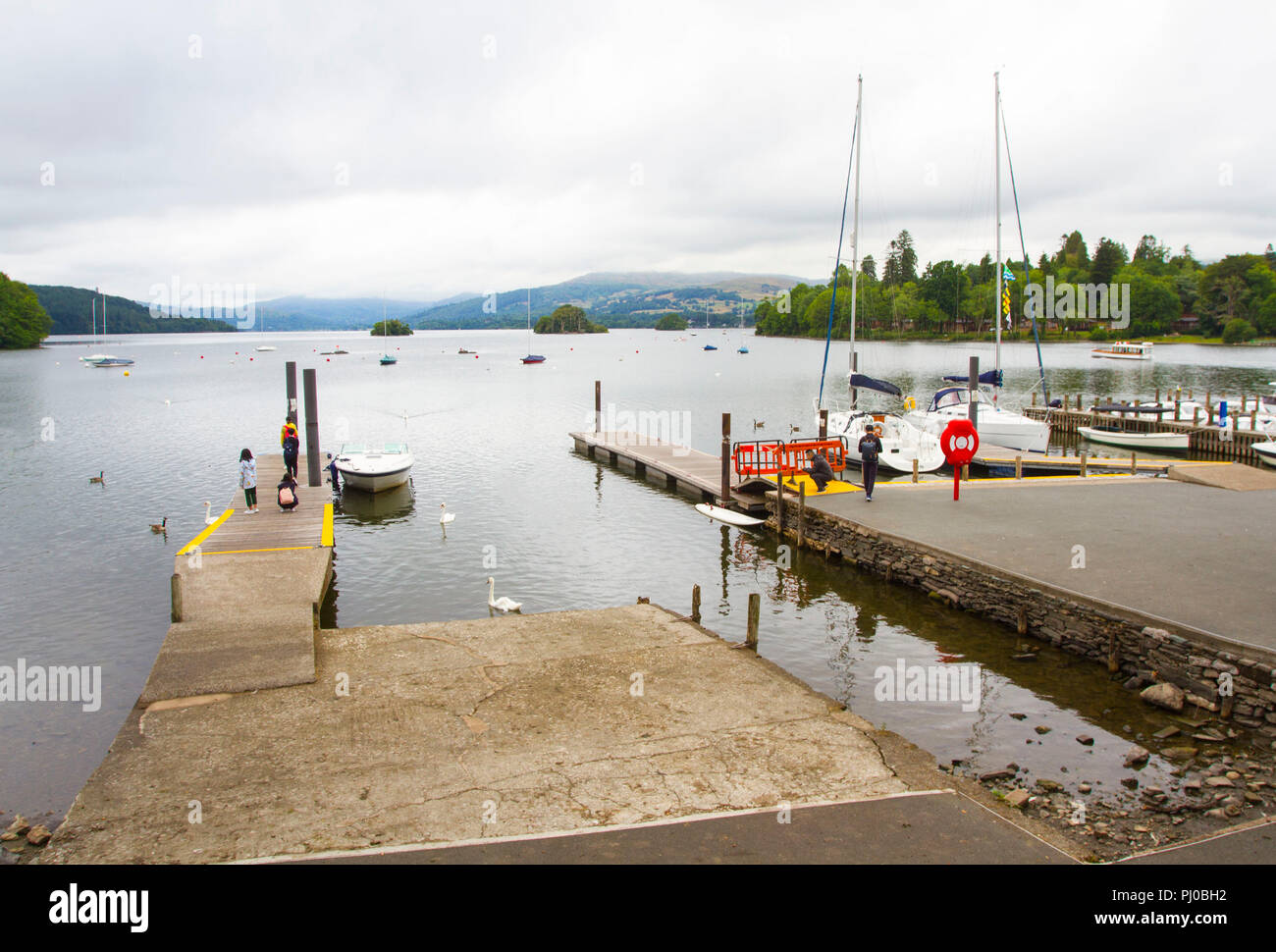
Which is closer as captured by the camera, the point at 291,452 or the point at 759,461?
the point at 291,452

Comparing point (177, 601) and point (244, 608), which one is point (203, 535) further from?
point (177, 601)

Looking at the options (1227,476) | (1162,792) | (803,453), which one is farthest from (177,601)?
(1227,476)

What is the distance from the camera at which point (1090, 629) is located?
14.6 meters

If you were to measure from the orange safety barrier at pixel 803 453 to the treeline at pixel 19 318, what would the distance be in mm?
178418

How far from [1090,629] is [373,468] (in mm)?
24408

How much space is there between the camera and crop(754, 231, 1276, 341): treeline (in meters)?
151

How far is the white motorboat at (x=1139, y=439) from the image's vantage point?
40062 millimetres

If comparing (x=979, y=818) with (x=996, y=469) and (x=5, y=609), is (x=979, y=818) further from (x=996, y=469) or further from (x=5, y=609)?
(x=996, y=469)

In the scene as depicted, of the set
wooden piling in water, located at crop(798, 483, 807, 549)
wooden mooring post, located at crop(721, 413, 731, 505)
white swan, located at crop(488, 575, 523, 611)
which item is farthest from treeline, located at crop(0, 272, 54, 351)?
wooden piling in water, located at crop(798, 483, 807, 549)

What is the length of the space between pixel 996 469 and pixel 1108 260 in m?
159

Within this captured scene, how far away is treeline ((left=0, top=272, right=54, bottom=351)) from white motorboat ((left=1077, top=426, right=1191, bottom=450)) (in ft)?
596

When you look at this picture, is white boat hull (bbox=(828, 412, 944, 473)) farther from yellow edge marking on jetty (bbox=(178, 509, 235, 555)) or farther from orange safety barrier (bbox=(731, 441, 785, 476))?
yellow edge marking on jetty (bbox=(178, 509, 235, 555))

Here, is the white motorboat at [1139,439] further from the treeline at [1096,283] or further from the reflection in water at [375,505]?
the treeline at [1096,283]

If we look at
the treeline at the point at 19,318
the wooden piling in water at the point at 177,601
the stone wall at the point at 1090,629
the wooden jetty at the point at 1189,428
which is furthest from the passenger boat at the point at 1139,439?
the treeline at the point at 19,318
